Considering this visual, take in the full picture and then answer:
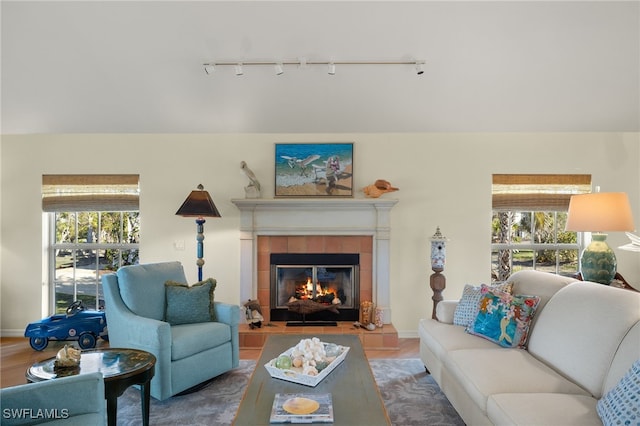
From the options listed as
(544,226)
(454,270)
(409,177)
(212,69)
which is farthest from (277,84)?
(544,226)

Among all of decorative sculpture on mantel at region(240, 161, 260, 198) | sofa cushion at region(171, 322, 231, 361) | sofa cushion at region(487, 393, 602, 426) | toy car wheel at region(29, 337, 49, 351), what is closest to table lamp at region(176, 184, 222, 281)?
decorative sculpture on mantel at region(240, 161, 260, 198)

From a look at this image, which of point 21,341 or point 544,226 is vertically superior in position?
point 544,226

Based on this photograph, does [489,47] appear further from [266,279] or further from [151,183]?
[151,183]

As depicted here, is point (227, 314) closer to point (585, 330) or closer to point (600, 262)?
point (585, 330)

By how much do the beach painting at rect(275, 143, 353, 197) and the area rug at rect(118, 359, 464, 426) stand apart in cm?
198

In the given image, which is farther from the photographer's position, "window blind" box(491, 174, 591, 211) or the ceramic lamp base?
"window blind" box(491, 174, 591, 211)

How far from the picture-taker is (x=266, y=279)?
15.1ft

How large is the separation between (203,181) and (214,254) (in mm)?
843

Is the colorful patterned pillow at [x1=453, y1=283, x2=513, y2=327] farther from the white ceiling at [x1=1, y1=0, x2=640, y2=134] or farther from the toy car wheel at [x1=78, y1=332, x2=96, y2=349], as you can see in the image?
the toy car wheel at [x1=78, y1=332, x2=96, y2=349]

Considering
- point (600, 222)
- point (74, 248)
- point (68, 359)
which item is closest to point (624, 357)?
point (600, 222)

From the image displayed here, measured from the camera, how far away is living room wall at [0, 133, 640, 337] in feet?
15.1

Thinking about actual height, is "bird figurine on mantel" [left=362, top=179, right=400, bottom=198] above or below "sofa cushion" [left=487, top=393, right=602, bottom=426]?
above

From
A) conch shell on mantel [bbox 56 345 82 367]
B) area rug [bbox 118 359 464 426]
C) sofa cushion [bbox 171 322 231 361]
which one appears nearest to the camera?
conch shell on mantel [bbox 56 345 82 367]

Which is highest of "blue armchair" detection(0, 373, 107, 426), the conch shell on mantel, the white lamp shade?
the white lamp shade
